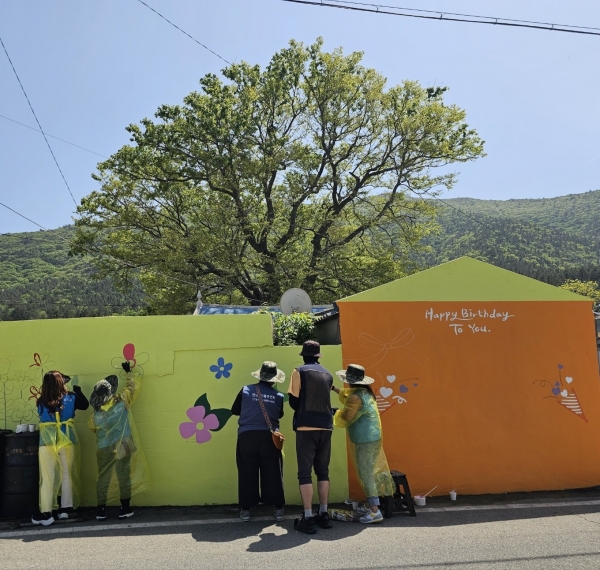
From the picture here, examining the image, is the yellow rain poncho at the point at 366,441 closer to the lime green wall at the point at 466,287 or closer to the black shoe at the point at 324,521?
the black shoe at the point at 324,521

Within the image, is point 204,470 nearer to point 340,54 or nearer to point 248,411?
point 248,411

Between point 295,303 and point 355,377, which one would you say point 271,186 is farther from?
point 355,377

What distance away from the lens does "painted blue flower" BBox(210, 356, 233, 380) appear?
264 inches

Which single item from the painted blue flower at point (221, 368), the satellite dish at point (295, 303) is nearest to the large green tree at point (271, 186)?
the satellite dish at point (295, 303)

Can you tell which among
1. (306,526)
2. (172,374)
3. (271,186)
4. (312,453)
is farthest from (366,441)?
(271,186)

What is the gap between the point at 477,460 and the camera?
23.6 feet

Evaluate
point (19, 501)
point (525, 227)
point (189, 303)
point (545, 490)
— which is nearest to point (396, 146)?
point (189, 303)

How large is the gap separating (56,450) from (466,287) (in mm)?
5410

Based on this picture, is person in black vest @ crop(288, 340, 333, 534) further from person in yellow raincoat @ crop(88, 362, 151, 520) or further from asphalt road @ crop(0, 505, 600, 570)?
person in yellow raincoat @ crop(88, 362, 151, 520)

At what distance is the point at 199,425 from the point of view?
6.59 metres

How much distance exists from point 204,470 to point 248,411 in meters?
1.22

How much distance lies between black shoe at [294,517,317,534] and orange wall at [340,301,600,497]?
1.48 meters

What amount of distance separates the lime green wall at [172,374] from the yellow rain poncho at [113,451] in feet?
1.35

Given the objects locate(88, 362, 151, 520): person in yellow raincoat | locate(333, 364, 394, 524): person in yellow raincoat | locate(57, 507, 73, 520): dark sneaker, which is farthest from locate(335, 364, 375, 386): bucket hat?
locate(57, 507, 73, 520): dark sneaker
